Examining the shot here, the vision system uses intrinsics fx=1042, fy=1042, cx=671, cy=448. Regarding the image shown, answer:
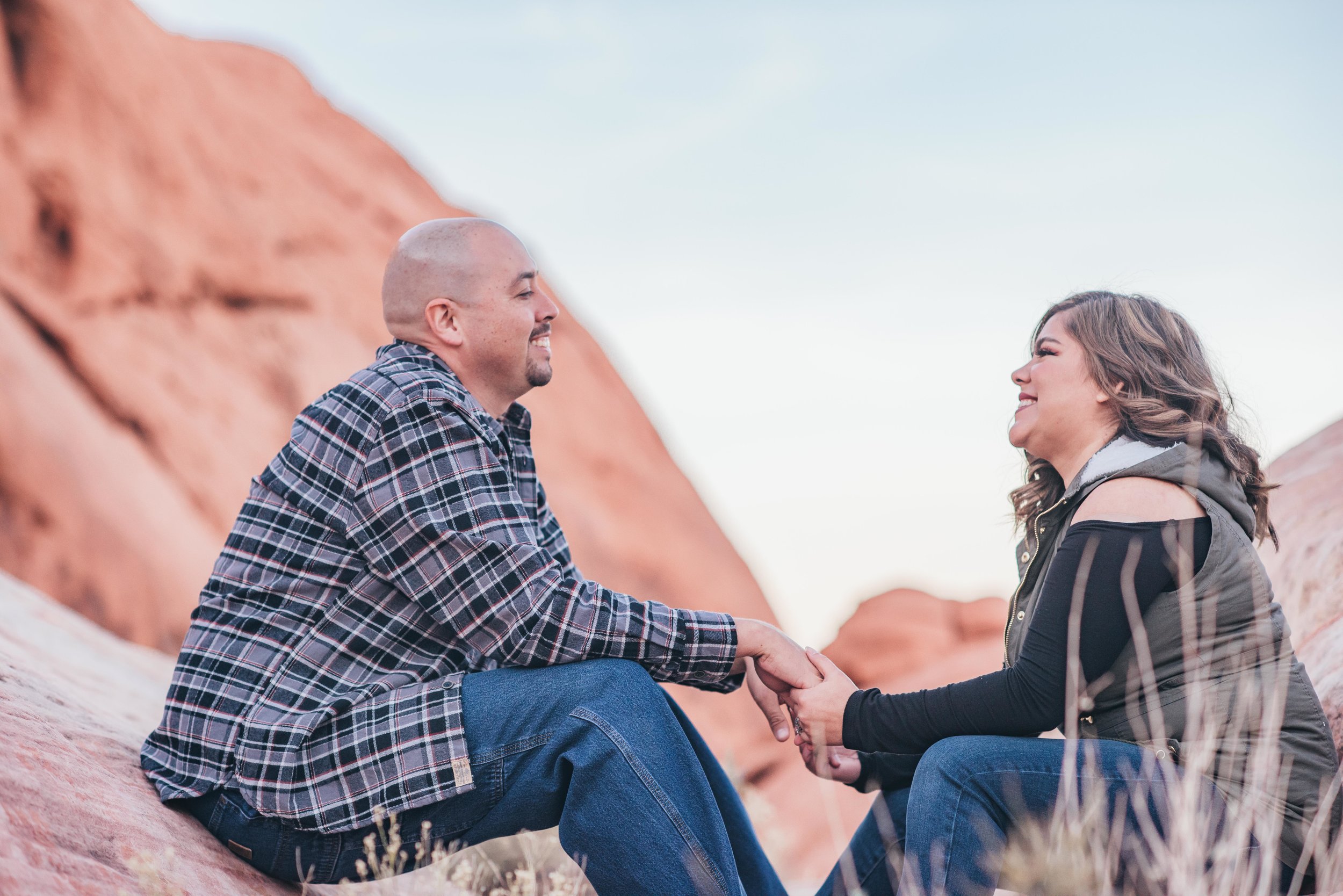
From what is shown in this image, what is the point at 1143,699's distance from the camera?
80.7 inches

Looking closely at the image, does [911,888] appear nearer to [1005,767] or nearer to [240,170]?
[1005,767]

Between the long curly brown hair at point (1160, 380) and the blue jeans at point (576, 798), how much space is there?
3.84ft

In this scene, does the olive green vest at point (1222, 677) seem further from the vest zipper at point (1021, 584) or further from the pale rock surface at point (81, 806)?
the pale rock surface at point (81, 806)

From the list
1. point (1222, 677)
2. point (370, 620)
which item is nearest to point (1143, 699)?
point (1222, 677)

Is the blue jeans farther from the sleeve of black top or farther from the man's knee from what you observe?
the sleeve of black top

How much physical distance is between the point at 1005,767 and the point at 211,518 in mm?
8085

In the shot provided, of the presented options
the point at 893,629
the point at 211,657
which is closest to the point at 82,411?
the point at 211,657

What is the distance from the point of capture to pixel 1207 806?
1.87m

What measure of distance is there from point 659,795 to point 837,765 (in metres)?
0.74

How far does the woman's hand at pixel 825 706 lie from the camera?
2.37m

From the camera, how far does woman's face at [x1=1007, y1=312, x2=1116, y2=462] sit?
237 centimetres

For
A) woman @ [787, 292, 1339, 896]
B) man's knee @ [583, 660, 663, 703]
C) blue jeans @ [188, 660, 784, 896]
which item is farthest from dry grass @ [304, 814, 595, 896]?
woman @ [787, 292, 1339, 896]

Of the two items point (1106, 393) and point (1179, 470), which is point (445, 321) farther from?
point (1179, 470)

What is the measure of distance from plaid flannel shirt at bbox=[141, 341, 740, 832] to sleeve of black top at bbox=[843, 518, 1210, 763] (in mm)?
532
